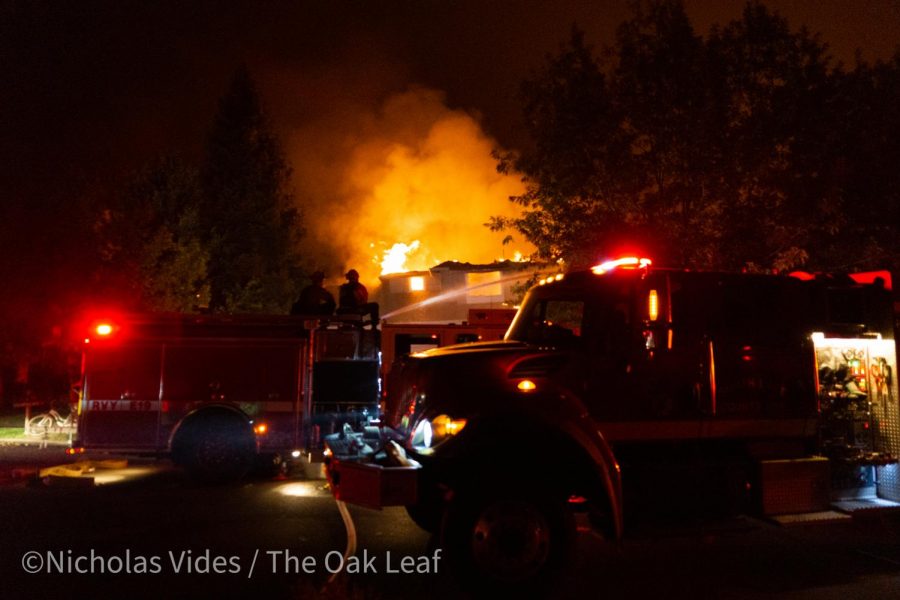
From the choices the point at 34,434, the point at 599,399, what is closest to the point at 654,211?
the point at 599,399

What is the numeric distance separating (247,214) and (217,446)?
24.6 meters

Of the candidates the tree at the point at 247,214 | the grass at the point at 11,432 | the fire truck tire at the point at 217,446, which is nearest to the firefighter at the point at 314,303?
the fire truck tire at the point at 217,446

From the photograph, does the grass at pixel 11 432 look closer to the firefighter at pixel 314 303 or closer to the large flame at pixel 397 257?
the firefighter at pixel 314 303

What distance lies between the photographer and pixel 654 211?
12031 millimetres

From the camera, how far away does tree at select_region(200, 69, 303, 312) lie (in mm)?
30609

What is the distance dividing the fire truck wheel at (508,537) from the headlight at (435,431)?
42 cm

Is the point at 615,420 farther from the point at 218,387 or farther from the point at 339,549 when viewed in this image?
the point at 218,387

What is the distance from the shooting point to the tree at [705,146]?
38.3ft

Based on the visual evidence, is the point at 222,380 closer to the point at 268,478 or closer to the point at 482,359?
the point at 268,478

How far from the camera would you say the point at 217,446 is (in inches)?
370

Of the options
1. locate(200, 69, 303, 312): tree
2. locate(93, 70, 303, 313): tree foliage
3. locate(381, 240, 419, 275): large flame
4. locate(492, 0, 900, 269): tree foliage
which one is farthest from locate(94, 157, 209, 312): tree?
locate(381, 240, 419, 275): large flame

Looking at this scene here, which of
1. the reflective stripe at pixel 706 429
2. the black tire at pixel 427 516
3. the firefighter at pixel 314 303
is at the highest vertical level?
the firefighter at pixel 314 303

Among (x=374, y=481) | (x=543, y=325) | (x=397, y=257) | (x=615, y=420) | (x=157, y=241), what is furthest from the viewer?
(x=397, y=257)

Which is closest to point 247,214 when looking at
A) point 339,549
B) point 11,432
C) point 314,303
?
point 11,432
